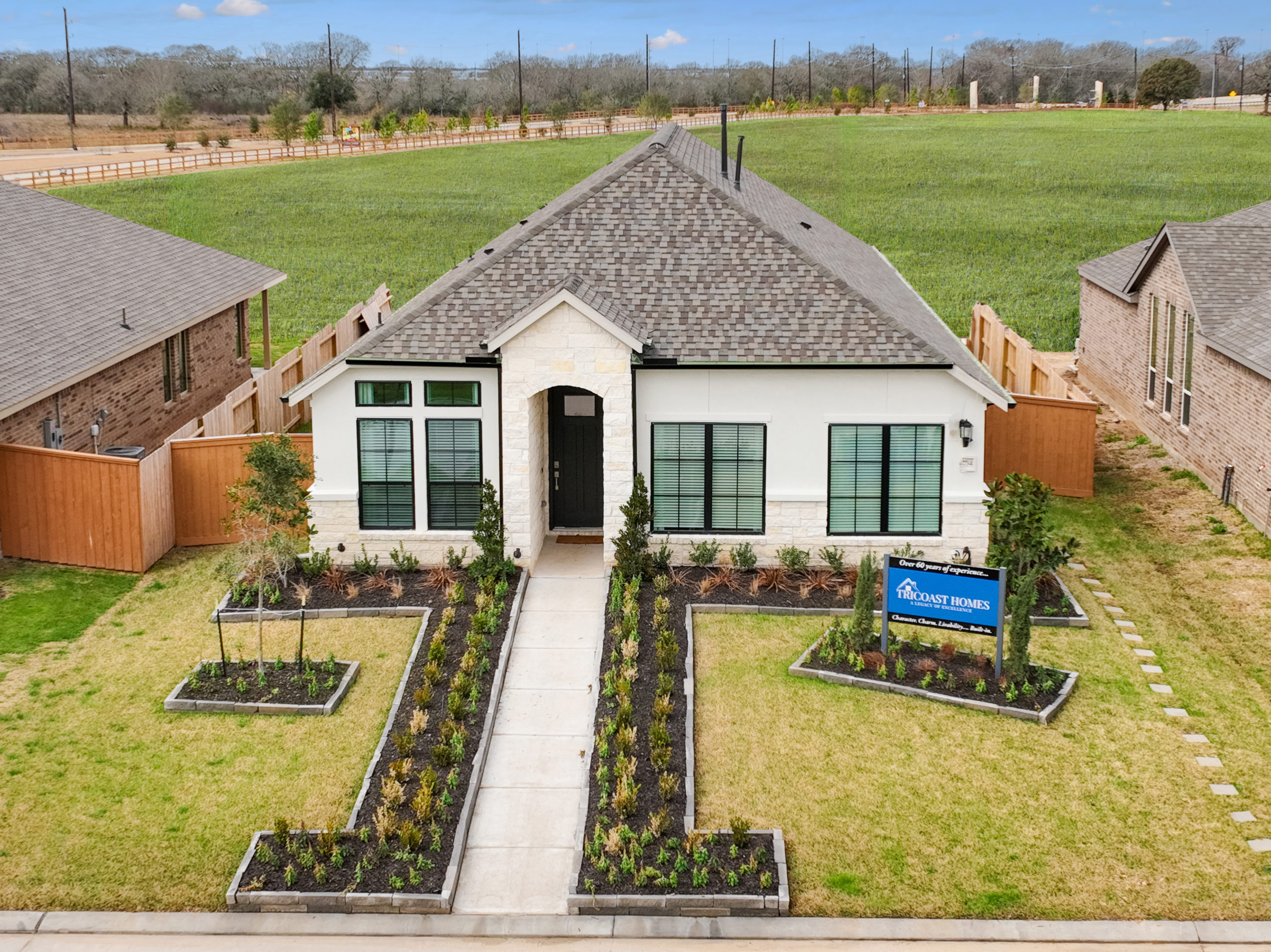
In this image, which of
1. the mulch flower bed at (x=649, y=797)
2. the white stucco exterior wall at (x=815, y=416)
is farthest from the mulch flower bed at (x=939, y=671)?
the white stucco exterior wall at (x=815, y=416)

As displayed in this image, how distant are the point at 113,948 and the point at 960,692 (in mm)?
10015

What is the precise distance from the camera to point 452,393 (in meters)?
21.1

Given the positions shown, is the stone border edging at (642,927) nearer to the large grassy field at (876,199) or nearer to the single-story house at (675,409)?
the single-story house at (675,409)

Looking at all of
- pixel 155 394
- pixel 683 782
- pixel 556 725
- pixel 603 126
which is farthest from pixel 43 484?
pixel 603 126

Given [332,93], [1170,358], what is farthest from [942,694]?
[332,93]

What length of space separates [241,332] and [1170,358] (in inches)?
843

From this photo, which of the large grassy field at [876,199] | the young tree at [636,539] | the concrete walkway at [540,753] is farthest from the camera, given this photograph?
the large grassy field at [876,199]

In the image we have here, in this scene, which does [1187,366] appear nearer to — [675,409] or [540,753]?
[675,409]

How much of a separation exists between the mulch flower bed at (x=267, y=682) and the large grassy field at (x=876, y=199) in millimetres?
27515

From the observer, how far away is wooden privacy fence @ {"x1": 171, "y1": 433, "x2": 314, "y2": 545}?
75.8ft

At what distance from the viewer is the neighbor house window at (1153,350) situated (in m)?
30.1

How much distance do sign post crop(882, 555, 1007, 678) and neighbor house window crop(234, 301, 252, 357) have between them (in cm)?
2068

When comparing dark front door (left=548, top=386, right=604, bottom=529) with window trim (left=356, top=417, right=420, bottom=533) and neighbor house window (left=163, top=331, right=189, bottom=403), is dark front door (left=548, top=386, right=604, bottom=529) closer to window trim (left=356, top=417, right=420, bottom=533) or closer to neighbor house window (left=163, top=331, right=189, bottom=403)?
window trim (left=356, top=417, right=420, bottom=533)

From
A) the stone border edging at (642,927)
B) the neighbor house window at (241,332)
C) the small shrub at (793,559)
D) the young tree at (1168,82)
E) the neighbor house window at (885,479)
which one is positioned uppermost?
the young tree at (1168,82)
